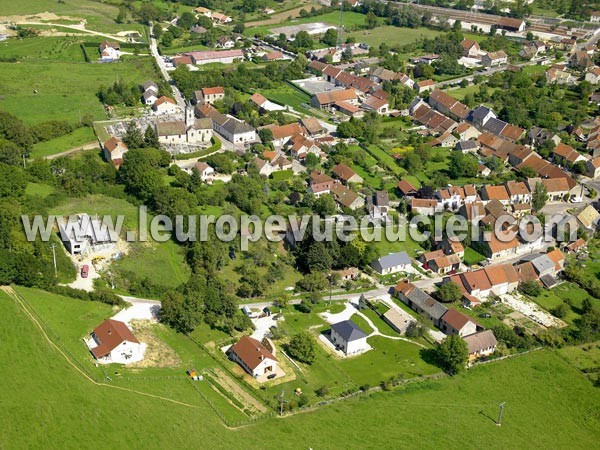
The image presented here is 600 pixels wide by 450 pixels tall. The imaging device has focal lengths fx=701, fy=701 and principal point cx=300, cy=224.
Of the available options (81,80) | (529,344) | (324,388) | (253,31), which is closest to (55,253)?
(324,388)

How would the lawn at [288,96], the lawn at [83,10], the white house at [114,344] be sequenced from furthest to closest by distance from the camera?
the lawn at [83,10]
the lawn at [288,96]
the white house at [114,344]

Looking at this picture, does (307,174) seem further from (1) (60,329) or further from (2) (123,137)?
(1) (60,329)

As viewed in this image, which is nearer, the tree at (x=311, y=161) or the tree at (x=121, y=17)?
the tree at (x=311, y=161)

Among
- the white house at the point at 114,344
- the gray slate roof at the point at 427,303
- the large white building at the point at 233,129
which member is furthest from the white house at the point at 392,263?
the large white building at the point at 233,129

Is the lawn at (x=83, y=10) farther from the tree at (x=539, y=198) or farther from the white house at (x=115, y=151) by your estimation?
the tree at (x=539, y=198)

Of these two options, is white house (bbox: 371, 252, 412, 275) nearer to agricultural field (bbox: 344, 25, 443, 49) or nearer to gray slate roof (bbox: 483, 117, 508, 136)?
gray slate roof (bbox: 483, 117, 508, 136)

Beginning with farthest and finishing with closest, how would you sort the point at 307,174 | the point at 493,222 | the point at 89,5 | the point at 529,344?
the point at 89,5
the point at 307,174
the point at 493,222
the point at 529,344

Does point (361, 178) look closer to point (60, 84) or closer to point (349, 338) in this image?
point (349, 338)

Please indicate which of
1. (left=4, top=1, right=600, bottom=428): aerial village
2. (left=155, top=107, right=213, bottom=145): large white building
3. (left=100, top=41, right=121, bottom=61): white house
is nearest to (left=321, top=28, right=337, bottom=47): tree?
(left=4, top=1, right=600, bottom=428): aerial village
